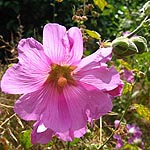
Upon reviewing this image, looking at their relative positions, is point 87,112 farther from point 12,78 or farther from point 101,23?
point 101,23

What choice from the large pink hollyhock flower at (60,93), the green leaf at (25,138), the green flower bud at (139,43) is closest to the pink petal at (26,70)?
the large pink hollyhock flower at (60,93)

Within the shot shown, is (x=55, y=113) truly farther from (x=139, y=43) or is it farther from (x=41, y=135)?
(x=139, y=43)

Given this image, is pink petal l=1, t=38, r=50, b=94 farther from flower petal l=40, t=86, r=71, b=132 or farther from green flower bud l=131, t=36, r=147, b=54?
green flower bud l=131, t=36, r=147, b=54

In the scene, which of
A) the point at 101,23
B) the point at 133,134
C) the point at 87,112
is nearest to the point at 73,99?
the point at 87,112

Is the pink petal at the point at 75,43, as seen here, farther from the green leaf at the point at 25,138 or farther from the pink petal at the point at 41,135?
the green leaf at the point at 25,138

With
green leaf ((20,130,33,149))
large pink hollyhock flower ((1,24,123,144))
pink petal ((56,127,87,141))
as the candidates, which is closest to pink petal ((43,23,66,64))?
large pink hollyhock flower ((1,24,123,144))

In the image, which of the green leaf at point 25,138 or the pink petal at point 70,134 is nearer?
the pink petal at point 70,134
